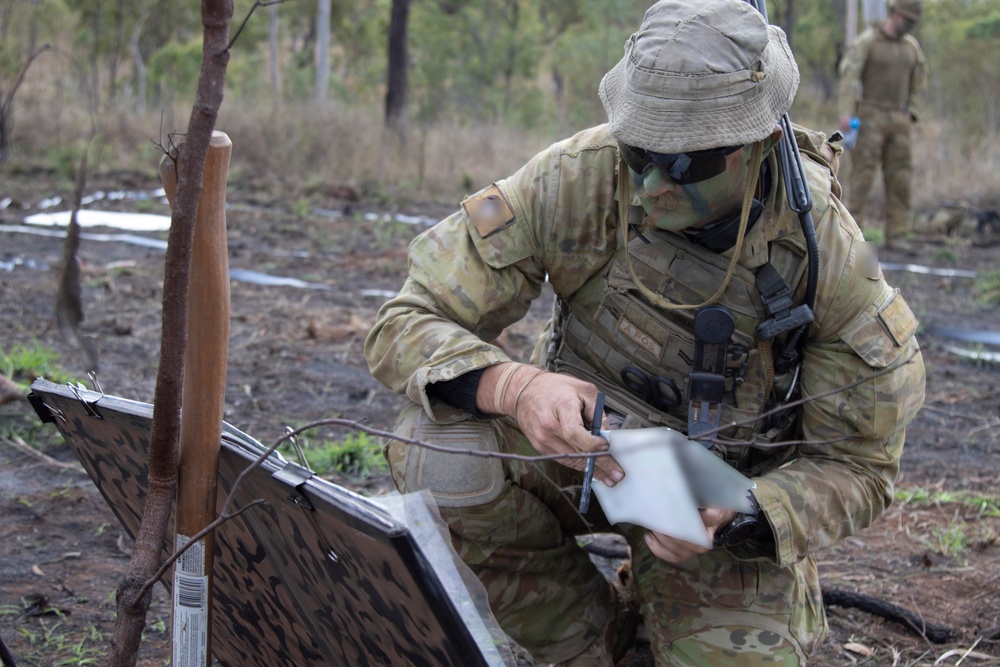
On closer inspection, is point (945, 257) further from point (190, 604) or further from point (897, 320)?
point (190, 604)

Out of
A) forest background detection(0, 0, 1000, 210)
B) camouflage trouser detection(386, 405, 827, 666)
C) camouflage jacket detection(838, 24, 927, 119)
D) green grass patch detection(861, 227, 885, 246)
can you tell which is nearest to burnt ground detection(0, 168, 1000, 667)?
camouflage trouser detection(386, 405, 827, 666)

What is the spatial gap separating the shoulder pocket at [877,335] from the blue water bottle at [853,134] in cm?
684

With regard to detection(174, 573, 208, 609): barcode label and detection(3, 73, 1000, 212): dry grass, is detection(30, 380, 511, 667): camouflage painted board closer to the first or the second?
detection(174, 573, 208, 609): barcode label

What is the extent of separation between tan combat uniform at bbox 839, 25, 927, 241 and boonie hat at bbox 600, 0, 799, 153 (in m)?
7.45

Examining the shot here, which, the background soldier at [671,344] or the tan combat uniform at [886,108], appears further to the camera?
the tan combat uniform at [886,108]

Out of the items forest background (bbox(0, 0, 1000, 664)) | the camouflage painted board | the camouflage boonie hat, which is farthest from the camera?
forest background (bbox(0, 0, 1000, 664))

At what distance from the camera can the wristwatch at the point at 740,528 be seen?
179 cm

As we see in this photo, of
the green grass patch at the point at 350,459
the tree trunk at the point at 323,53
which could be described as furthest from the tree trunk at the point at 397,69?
the green grass patch at the point at 350,459

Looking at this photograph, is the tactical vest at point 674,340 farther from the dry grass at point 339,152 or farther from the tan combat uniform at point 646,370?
the dry grass at point 339,152

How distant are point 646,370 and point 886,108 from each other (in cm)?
754

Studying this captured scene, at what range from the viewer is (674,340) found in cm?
204

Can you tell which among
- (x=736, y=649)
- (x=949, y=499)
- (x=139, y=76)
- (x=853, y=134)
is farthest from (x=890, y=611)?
(x=139, y=76)

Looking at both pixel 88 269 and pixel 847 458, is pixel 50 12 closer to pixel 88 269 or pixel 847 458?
pixel 88 269

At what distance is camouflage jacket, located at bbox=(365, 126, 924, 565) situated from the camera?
6.13 feet
